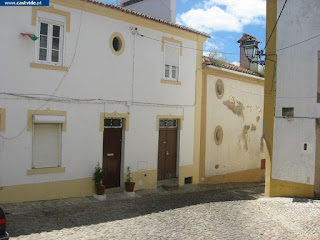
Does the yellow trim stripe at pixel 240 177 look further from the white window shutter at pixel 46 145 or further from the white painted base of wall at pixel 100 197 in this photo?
the white window shutter at pixel 46 145

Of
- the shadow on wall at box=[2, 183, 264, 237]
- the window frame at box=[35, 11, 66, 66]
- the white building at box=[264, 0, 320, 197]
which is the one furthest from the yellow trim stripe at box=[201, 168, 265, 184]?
the window frame at box=[35, 11, 66, 66]

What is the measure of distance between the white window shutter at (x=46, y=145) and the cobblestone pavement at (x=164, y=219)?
1.14 meters

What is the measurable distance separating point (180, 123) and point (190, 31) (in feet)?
12.1

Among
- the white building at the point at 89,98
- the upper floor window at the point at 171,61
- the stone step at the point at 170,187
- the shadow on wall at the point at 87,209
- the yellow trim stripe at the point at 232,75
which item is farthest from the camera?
the yellow trim stripe at the point at 232,75

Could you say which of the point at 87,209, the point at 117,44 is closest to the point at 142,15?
A: the point at 117,44

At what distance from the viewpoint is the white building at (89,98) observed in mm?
9836

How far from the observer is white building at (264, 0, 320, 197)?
11.3 meters

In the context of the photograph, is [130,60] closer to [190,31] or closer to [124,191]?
[190,31]

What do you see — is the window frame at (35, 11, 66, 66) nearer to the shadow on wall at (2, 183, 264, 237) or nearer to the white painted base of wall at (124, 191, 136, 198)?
the shadow on wall at (2, 183, 264, 237)

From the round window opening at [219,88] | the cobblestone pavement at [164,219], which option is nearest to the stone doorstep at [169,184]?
the cobblestone pavement at [164,219]

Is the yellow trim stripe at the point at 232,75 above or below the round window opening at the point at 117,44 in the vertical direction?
below

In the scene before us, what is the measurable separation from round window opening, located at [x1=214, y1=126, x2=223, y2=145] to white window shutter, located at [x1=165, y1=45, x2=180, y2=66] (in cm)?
380

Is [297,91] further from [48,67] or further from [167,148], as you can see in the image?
[48,67]

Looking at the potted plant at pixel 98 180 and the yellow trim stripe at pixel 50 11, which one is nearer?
the yellow trim stripe at pixel 50 11
